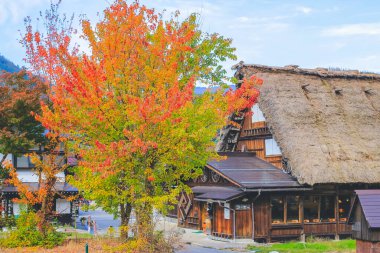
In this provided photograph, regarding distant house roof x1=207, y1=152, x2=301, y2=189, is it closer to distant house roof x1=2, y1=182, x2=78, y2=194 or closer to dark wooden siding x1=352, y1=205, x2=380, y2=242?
dark wooden siding x1=352, y1=205, x2=380, y2=242

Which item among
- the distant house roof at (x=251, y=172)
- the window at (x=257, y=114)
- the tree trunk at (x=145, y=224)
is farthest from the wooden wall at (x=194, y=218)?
the tree trunk at (x=145, y=224)

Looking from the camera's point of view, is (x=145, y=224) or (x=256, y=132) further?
(x=256, y=132)

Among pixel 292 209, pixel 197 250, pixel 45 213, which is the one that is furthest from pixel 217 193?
pixel 45 213

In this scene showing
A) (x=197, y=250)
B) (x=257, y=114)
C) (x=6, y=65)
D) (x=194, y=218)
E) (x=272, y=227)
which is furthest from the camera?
(x=6, y=65)

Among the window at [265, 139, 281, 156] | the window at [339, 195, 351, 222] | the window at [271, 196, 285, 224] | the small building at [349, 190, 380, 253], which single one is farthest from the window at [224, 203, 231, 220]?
the small building at [349, 190, 380, 253]

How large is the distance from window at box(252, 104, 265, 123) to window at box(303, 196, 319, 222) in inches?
243

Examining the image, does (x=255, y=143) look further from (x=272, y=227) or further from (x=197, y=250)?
(x=197, y=250)

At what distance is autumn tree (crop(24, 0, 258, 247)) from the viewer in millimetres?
18125

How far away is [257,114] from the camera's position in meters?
33.0

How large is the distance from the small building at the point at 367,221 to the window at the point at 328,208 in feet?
34.1

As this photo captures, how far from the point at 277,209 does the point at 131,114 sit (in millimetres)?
→ 13197

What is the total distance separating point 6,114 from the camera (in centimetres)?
3009

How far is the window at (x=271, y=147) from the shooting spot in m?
31.2

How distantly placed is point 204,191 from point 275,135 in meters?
5.43
